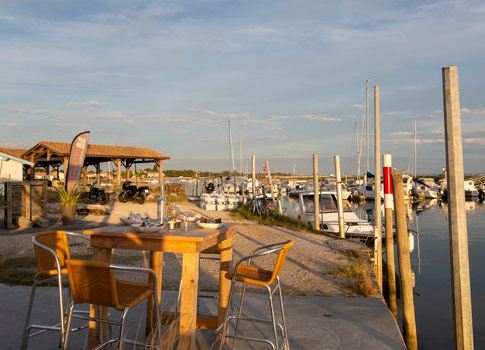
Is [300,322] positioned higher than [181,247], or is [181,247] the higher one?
[181,247]

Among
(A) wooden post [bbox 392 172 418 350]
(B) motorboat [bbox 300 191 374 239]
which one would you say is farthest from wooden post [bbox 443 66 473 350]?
(B) motorboat [bbox 300 191 374 239]

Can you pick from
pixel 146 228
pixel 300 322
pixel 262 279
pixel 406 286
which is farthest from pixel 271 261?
pixel 146 228

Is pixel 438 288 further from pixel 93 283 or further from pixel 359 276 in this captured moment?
pixel 93 283

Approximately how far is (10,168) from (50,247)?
2279 cm

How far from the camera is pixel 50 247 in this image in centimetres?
412

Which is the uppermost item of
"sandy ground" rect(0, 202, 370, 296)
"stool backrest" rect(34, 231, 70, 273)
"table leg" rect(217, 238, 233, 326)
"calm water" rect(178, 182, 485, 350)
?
"stool backrest" rect(34, 231, 70, 273)

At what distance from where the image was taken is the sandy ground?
695 centimetres

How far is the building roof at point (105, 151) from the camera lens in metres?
27.7

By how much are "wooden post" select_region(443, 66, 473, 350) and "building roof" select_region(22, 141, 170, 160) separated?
25.2 meters

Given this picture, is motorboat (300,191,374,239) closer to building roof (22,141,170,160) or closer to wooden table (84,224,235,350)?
wooden table (84,224,235,350)

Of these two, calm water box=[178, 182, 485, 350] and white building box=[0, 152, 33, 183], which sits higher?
white building box=[0, 152, 33, 183]

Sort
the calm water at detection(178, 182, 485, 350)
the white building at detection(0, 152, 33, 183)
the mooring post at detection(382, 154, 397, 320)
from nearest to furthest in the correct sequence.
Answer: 1. the mooring post at detection(382, 154, 397, 320)
2. the calm water at detection(178, 182, 485, 350)
3. the white building at detection(0, 152, 33, 183)

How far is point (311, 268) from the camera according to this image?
833cm

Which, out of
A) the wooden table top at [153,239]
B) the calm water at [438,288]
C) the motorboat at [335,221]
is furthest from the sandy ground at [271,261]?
the motorboat at [335,221]
